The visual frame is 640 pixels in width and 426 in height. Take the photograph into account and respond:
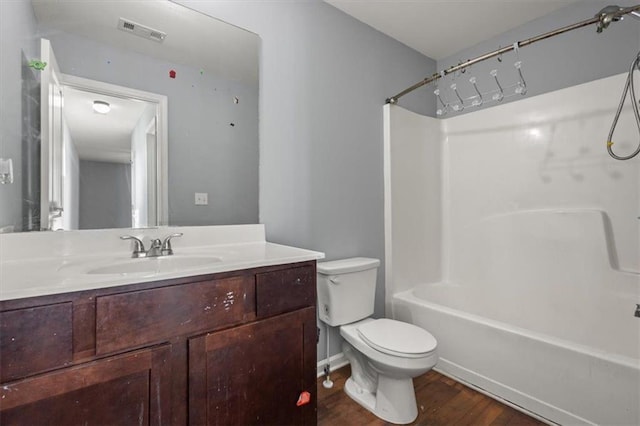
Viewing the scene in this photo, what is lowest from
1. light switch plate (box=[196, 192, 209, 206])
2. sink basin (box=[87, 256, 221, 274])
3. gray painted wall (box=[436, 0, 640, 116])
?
sink basin (box=[87, 256, 221, 274])

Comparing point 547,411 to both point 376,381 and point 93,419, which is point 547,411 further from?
point 93,419

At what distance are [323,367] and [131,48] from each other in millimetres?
2041

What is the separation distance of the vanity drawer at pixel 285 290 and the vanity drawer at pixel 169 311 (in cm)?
4

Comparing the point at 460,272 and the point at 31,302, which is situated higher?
the point at 31,302

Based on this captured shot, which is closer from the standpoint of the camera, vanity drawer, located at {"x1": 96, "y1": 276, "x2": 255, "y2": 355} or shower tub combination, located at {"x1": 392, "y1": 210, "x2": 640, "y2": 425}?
vanity drawer, located at {"x1": 96, "y1": 276, "x2": 255, "y2": 355}

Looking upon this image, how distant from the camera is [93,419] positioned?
82cm

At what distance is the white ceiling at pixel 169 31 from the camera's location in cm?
123

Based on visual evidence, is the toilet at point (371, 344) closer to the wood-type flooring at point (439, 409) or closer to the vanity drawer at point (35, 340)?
the wood-type flooring at point (439, 409)

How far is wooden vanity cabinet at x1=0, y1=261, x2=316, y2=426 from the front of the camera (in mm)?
747

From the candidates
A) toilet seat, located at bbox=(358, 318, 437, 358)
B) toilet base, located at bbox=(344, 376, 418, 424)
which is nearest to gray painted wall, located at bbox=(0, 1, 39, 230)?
toilet seat, located at bbox=(358, 318, 437, 358)

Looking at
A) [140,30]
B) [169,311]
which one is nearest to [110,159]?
[140,30]

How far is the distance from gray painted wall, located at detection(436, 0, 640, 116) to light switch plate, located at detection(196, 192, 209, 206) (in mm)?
1759

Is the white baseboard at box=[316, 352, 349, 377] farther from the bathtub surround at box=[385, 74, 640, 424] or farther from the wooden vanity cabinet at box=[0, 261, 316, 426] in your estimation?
the wooden vanity cabinet at box=[0, 261, 316, 426]

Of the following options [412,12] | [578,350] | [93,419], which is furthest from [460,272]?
[93,419]
